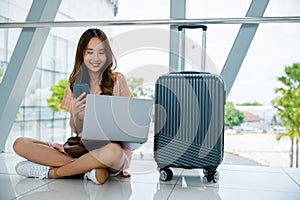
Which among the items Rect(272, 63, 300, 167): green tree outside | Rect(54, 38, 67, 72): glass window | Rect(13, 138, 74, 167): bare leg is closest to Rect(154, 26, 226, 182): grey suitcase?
Rect(13, 138, 74, 167): bare leg

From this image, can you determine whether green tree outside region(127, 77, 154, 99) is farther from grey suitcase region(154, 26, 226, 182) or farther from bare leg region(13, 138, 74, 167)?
bare leg region(13, 138, 74, 167)

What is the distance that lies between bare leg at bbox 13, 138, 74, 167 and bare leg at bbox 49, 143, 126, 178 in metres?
0.05

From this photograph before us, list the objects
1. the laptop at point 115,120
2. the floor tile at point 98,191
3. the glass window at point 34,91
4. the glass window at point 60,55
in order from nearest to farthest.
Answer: the floor tile at point 98,191
the laptop at point 115,120
the glass window at point 60,55
the glass window at point 34,91

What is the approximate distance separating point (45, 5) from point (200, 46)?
1.14 m

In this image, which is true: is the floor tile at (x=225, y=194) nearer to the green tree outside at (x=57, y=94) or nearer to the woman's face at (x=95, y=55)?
the woman's face at (x=95, y=55)

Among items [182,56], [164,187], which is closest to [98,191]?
[164,187]

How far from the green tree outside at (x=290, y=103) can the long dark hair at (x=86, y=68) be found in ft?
3.72

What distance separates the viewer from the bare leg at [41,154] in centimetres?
192

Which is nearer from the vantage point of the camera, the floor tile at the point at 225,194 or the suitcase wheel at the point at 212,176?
the floor tile at the point at 225,194

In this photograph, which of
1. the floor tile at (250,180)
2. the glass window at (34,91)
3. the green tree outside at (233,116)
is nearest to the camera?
the floor tile at (250,180)

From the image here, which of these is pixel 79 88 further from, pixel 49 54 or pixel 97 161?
pixel 49 54

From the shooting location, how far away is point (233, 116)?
2.48 meters

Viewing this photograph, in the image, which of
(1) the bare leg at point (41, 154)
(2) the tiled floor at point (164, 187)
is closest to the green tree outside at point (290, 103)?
(2) the tiled floor at point (164, 187)

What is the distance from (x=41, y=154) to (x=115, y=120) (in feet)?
1.59
